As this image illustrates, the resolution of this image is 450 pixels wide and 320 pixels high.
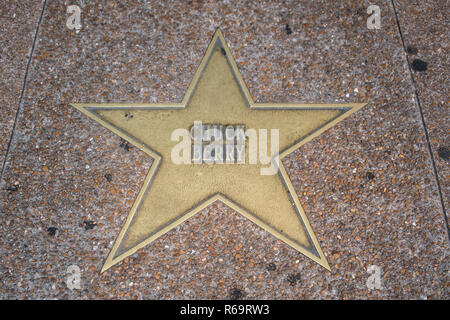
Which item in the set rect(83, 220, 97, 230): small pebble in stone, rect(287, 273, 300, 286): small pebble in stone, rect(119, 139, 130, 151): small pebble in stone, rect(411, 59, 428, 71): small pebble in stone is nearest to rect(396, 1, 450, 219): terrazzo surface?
rect(411, 59, 428, 71): small pebble in stone

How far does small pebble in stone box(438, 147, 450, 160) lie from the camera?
221 centimetres

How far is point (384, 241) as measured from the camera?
2.16m

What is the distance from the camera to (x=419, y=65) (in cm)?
226

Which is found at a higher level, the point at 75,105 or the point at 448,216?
the point at 75,105

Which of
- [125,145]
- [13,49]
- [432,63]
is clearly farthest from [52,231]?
[432,63]

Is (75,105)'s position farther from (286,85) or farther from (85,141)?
(286,85)

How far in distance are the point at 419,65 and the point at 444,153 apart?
0.78m

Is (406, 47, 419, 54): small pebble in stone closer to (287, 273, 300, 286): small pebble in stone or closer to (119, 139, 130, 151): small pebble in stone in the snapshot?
(287, 273, 300, 286): small pebble in stone

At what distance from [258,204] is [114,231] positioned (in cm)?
119

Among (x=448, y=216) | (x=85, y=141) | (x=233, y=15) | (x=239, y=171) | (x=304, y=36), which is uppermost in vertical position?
(x=233, y=15)

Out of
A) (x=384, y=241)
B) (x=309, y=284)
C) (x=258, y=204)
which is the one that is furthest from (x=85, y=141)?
(x=384, y=241)

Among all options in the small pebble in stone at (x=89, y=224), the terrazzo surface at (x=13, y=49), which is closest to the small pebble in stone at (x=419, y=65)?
the small pebble in stone at (x=89, y=224)

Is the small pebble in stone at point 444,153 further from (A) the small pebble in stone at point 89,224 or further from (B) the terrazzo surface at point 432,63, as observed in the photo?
(A) the small pebble in stone at point 89,224

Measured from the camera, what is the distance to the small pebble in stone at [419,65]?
2.26m
